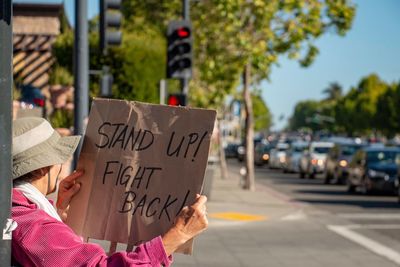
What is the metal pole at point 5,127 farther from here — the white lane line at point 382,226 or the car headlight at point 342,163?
the car headlight at point 342,163

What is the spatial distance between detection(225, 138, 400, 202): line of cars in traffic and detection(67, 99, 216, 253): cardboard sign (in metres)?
24.5

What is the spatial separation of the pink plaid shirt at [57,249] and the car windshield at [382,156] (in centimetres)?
2908

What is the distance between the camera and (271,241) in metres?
16.8

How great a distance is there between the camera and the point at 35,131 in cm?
406

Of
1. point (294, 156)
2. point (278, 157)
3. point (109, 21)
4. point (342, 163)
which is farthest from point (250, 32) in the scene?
point (278, 157)

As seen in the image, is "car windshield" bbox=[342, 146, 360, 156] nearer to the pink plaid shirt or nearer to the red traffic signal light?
the red traffic signal light

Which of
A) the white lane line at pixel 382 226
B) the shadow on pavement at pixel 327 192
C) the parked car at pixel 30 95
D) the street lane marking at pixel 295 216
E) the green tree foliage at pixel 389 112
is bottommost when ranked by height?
the white lane line at pixel 382 226

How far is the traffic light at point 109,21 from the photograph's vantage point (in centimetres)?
1525

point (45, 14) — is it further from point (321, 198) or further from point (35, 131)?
point (35, 131)

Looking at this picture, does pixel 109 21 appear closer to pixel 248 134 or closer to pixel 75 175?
pixel 75 175

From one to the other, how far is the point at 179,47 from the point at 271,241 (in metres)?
5.19

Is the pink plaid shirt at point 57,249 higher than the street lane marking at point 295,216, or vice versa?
the pink plaid shirt at point 57,249

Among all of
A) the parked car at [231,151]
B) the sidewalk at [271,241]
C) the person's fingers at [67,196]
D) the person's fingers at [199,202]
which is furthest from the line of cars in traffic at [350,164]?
the parked car at [231,151]

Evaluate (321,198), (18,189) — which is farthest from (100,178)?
(321,198)
